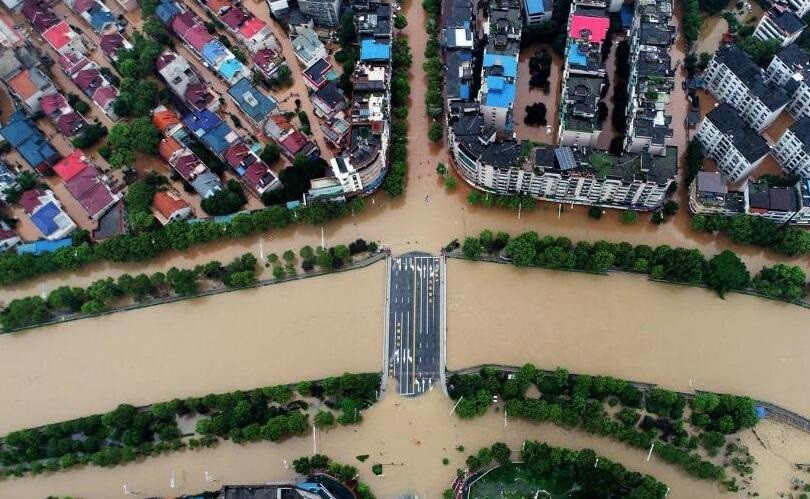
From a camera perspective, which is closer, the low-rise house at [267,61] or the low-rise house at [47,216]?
the low-rise house at [47,216]

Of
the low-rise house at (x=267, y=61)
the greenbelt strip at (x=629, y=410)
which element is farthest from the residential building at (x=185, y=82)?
the greenbelt strip at (x=629, y=410)

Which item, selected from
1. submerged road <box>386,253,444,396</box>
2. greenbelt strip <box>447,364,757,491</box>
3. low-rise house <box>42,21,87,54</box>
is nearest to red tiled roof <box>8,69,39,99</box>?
low-rise house <box>42,21,87,54</box>

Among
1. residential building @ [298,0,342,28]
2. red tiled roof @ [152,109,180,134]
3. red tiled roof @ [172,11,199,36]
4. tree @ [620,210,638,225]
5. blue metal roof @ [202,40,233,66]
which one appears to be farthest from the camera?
red tiled roof @ [172,11,199,36]

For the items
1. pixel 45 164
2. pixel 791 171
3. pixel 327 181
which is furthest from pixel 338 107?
pixel 791 171

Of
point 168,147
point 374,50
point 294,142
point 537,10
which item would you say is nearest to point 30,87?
point 168,147

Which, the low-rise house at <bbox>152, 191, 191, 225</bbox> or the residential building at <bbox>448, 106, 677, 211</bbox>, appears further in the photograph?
the low-rise house at <bbox>152, 191, 191, 225</bbox>

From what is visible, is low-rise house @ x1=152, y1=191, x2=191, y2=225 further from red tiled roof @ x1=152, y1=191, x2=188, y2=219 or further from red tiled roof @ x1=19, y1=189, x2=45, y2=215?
red tiled roof @ x1=19, y1=189, x2=45, y2=215

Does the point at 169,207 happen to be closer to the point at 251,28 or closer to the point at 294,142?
the point at 294,142

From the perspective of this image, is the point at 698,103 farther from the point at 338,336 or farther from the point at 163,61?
the point at 163,61

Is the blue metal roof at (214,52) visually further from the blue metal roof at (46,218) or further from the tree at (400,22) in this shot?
the blue metal roof at (46,218)
